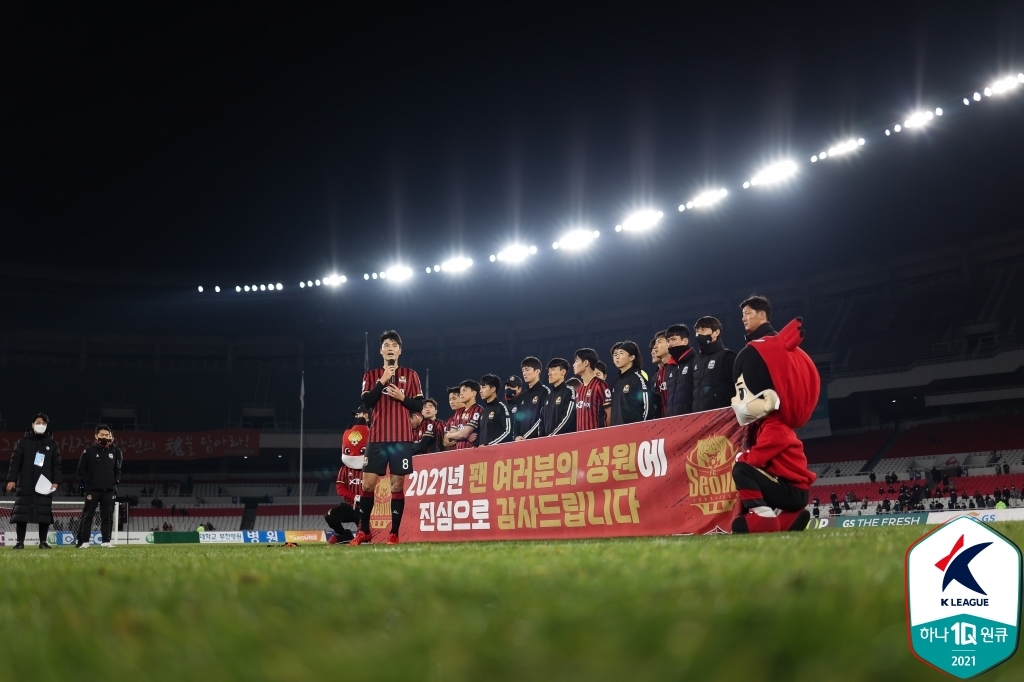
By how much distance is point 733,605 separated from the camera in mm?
1087

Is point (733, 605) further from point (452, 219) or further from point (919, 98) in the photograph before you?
point (452, 219)

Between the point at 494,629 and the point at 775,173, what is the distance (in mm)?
33507

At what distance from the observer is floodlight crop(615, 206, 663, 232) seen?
3528cm

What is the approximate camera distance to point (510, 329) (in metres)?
44.9

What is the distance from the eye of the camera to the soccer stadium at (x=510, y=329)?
1.10 metres

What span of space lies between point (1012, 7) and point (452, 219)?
24.2 m

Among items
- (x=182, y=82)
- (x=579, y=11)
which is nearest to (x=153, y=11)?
(x=182, y=82)

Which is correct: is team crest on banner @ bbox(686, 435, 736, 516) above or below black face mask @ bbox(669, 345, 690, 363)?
below

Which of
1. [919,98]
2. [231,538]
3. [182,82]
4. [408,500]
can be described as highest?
[182,82]

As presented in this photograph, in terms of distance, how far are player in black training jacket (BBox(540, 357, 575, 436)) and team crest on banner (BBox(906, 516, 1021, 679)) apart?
9556 millimetres

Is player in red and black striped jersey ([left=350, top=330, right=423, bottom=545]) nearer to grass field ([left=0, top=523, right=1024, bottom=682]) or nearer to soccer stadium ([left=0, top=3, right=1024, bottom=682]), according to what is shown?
soccer stadium ([left=0, top=3, right=1024, bottom=682])

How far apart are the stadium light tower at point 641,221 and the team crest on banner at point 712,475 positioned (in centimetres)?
2933

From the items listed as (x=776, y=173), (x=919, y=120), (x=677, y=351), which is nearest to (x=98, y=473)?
(x=677, y=351)

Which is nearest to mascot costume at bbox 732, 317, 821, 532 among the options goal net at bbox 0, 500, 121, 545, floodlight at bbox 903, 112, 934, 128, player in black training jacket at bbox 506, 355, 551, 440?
player in black training jacket at bbox 506, 355, 551, 440
